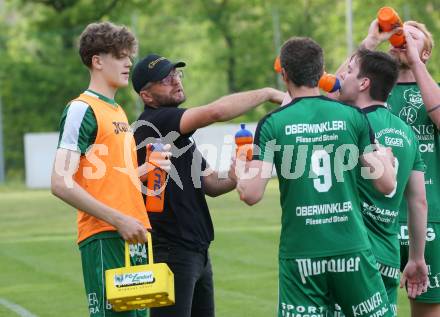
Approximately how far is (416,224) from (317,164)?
1163 mm

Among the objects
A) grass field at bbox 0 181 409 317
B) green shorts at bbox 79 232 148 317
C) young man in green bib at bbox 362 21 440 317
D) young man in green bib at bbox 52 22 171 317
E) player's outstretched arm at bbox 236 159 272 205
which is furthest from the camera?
grass field at bbox 0 181 409 317

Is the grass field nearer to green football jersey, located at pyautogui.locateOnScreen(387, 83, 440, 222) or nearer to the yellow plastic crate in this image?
green football jersey, located at pyautogui.locateOnScreen(387, 83, 440, 222)

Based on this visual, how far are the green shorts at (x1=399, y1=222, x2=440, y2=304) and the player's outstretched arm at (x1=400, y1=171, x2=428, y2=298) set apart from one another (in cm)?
44

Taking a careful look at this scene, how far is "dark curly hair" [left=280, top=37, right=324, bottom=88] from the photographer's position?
556 centimetres

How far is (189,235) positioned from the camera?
650 cm

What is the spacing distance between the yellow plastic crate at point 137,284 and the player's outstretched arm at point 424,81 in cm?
228

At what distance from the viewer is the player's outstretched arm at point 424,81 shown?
6566 mm

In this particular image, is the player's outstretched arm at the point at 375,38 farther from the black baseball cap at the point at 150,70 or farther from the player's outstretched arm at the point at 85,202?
the player's outstretched arm at the point at 85,202

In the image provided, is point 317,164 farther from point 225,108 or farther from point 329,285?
point 225,108

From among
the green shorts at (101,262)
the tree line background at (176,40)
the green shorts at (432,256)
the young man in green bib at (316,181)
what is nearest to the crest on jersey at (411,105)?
the green shorts at (432,256)

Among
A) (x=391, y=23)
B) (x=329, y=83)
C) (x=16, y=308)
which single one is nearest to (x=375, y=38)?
(x=391, y=23)

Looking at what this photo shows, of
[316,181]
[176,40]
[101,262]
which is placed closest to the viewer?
[316,181]

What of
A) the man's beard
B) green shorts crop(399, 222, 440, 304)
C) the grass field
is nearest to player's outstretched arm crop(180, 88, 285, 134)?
the man's beard

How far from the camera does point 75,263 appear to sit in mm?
14281
